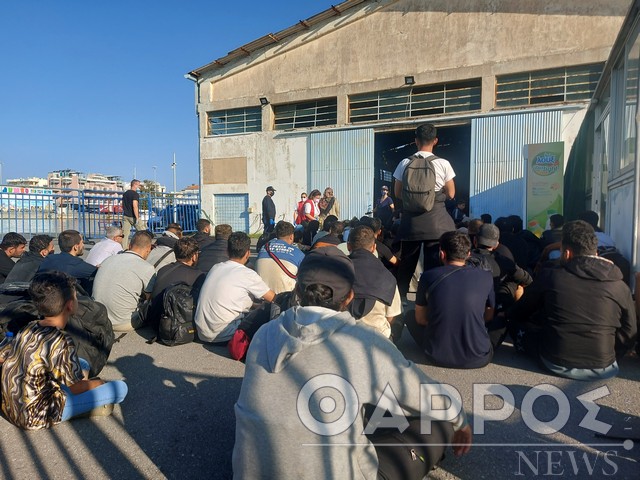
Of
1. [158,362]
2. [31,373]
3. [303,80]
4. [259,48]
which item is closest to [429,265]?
[158,362]

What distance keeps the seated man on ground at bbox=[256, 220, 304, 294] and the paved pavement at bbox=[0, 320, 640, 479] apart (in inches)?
52.7

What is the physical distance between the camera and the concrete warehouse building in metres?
13.6

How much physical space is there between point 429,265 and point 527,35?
12.5 metres

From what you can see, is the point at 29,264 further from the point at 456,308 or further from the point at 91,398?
the point at 456,308

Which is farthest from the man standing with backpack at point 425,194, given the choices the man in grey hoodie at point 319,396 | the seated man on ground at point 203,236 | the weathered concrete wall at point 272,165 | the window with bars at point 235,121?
the window with bars at point 235,121

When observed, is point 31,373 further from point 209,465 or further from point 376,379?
point 376,379

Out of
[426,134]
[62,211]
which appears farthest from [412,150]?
[426,134]

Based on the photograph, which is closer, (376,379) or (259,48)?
(376,379)

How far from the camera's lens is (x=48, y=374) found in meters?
2.88

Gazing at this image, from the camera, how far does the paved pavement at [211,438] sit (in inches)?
102

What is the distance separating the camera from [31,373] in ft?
9.21

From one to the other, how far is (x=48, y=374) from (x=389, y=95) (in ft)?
50.9

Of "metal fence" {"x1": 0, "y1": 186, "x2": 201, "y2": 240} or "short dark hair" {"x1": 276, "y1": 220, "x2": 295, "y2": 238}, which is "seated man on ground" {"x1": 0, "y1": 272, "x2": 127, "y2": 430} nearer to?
"short dark hair" {"x1": 276, "y1": 220, "x2": 295, "y2": 238}

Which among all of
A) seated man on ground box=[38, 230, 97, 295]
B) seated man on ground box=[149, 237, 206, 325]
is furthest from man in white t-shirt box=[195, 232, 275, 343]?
seated man on ground box=[38, 230, 97, 295]
